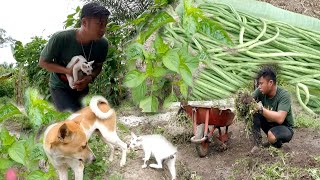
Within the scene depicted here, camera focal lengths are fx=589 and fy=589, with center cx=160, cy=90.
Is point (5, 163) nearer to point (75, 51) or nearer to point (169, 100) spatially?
point (75, 51)

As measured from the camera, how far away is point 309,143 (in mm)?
5730

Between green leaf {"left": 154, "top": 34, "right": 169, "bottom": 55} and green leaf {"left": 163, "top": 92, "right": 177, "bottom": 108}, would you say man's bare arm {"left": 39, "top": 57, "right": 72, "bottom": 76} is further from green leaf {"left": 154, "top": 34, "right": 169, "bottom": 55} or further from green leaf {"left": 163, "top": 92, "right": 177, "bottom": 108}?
green leaf {"left": 163, "top": 92, "right": 177, "bottom": 108}

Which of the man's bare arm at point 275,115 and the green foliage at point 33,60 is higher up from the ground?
the man's bare arm at point 275,115

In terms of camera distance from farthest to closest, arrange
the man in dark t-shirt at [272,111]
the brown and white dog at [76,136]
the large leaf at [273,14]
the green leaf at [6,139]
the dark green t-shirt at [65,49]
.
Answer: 1. the large leaf at [273,14]
2. the dark green t-shirt at [65,49]
3. the man in dark t-shirt at [272,111]
4. the green leaf at [6,139]
5. the brown and white dog at [76,136]

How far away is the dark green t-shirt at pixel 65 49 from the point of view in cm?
534

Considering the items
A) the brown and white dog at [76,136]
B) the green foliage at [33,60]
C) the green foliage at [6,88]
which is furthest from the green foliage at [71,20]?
the green foliage at [6,88]

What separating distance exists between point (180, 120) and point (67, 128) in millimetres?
1783

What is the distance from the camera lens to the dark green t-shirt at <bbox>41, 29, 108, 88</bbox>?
5344 millimetres

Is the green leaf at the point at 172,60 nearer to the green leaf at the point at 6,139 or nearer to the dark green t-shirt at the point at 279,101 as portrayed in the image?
the dark green t-shirt at the point at 279,101

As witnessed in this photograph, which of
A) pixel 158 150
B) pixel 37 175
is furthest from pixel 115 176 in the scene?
pixel 37 175

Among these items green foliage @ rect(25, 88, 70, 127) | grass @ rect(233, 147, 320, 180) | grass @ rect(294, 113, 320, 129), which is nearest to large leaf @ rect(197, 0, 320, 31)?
grass @ rect(294, 113, 320, 129)

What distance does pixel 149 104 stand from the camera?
6.36m

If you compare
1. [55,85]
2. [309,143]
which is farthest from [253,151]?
[55,85]

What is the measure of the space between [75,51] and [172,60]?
95cm
